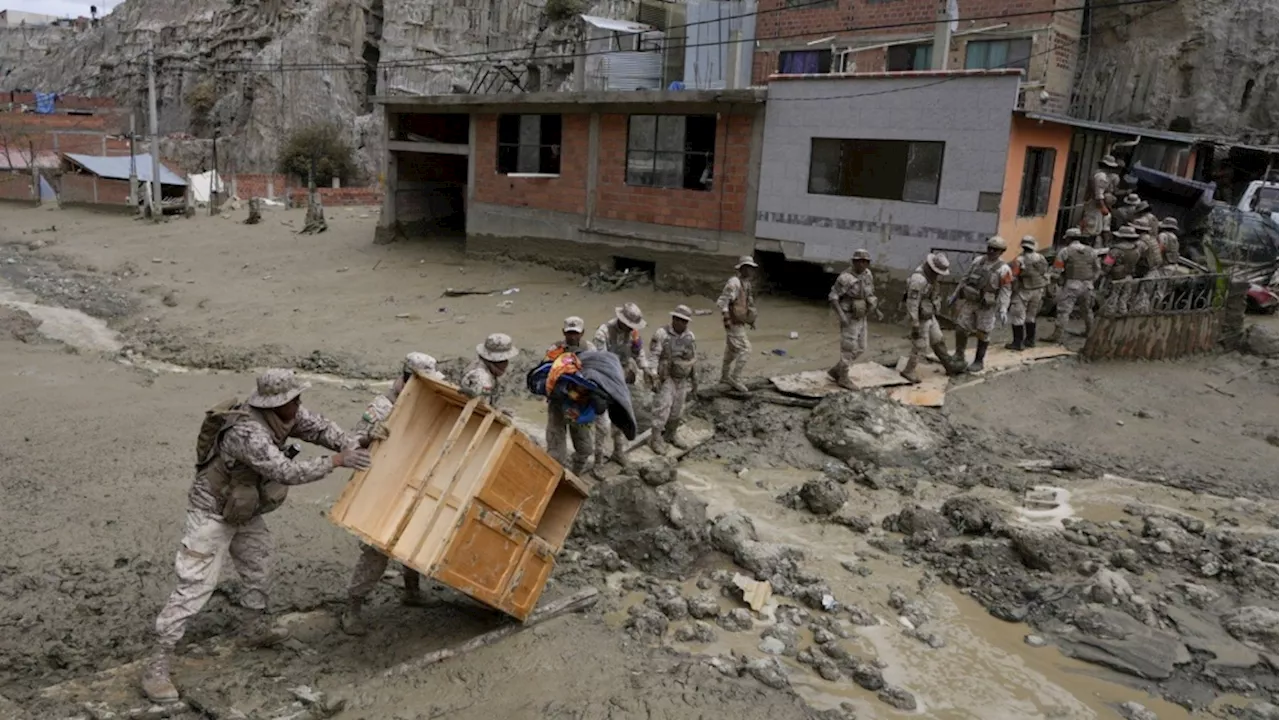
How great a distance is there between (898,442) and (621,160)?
409 inches

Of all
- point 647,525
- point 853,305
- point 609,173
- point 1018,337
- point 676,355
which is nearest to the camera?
point 647,525

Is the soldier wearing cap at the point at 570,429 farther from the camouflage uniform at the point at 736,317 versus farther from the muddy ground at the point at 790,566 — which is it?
the camouflage uniform at the point at 736,317

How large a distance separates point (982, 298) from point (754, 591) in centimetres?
603

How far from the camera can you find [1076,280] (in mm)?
12078

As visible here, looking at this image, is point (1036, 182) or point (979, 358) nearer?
point (979, 358)

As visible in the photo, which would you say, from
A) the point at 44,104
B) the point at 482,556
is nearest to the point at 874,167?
the point at 482,556

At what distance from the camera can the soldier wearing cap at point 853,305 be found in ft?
33.6

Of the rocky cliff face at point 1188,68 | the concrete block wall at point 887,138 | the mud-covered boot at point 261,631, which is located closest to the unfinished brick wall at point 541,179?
the concrete block wall at point 887,138

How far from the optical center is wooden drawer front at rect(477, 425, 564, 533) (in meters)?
4.82

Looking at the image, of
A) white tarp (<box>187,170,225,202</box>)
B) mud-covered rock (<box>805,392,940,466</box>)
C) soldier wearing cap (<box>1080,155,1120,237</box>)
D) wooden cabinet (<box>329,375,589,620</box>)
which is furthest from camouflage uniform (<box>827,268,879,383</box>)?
white tarp (<box>187,170,225,202</box>)

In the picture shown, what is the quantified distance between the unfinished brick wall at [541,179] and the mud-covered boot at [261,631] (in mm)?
14054

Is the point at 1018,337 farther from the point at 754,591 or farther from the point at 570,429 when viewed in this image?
the point at 754,591

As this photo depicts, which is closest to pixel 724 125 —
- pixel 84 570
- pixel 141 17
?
pixel 84 570

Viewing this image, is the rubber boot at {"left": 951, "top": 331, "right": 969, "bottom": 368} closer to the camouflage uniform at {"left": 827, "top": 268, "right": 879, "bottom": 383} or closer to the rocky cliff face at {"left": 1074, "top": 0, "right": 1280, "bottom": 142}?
the camouflage uniform at {"left": 827, "top": 268, "right": 879, "bottom": 383}
